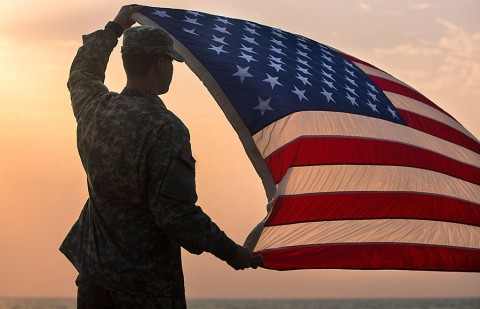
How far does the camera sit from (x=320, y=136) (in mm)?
5707

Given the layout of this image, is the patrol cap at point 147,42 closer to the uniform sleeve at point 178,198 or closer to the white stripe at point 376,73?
the uniform sleeve at point 178,198

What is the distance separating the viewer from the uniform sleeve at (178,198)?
330cm

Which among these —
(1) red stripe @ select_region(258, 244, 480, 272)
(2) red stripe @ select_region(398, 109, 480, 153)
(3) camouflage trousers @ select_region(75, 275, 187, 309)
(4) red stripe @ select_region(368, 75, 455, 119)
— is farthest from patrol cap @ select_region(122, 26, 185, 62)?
(4) red stripe @ select_region(368, 75, 455, 119)

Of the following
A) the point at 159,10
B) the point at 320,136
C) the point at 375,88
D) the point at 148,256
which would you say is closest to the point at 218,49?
the point at 159,10

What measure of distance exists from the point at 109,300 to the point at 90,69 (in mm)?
1314

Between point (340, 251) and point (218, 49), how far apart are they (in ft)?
5.85

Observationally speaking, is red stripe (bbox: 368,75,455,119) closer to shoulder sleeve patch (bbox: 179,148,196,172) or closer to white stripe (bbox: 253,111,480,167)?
white stripe (bbox: 253,111,480,167)

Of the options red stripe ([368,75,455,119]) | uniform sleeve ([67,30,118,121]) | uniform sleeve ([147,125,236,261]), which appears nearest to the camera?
uniform sleeve ([147,125,236,261])

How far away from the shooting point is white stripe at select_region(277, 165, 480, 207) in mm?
5316

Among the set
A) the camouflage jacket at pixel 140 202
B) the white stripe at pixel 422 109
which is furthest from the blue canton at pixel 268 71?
the camouflage jacket at pixel 140 202

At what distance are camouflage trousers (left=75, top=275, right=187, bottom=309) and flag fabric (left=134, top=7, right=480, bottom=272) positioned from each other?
42.5 inches

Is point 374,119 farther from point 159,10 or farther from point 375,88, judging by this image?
point 159,10

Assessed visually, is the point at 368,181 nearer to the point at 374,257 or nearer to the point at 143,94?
the point at 374,257

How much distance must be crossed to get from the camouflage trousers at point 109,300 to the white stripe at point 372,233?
5.20ft
